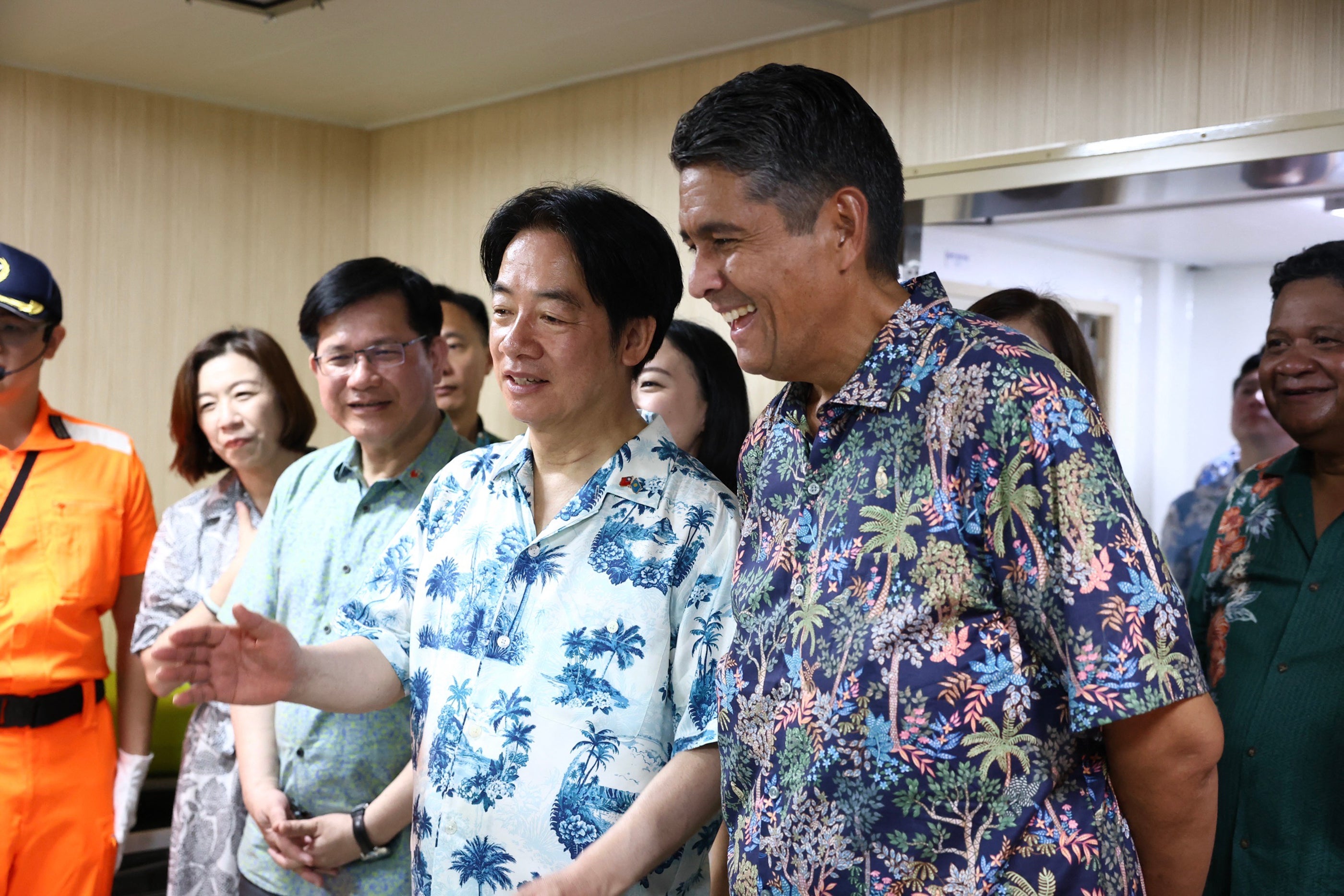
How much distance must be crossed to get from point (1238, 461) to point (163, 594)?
3515 millimetres

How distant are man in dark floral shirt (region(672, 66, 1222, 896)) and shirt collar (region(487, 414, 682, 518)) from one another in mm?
294

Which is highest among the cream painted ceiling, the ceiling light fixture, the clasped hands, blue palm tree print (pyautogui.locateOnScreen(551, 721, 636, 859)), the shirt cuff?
the cream painted ceiling

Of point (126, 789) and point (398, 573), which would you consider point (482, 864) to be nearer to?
point (398, 573)

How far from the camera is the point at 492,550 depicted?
5.56 feet

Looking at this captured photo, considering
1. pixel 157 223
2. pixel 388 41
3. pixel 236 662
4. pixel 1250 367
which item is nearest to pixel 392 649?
pixel 236 662

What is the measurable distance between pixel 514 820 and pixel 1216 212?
5.24 meters

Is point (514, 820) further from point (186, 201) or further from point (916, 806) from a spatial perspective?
point (186, 201)

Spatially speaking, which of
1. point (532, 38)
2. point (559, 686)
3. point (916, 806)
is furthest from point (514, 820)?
point (532, 38)

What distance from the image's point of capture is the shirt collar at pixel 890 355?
1.27 meters

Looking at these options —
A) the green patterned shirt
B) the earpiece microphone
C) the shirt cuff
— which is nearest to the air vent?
the earpiece microphone

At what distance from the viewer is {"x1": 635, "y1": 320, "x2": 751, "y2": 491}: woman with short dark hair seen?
2.61m

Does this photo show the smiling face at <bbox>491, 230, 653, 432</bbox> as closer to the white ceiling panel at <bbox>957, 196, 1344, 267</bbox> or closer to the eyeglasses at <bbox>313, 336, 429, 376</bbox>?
the eyeglasses at <bbox>313, 336, 429, 376</bbox>

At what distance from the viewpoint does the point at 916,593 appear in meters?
1.19

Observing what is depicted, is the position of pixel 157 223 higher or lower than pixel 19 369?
higher
